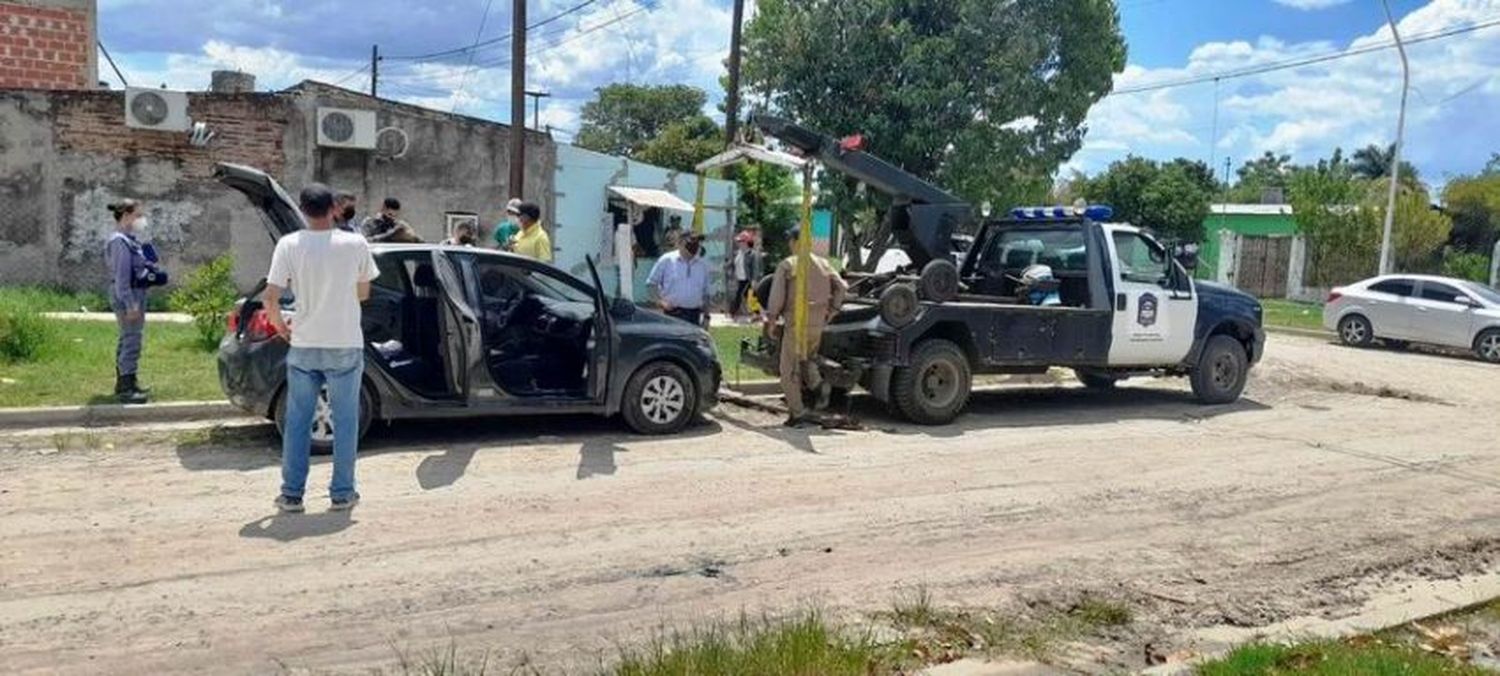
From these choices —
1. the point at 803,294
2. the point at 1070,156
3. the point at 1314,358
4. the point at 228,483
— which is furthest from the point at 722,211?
the point at 228,483

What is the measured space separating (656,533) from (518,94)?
45.8ft

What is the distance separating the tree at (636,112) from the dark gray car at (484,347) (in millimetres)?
54888

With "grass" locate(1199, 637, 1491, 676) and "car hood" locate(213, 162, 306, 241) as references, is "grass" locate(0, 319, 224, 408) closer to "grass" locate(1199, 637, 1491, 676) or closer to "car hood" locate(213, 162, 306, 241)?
"car hood" locate(213, 162, 306, 241)

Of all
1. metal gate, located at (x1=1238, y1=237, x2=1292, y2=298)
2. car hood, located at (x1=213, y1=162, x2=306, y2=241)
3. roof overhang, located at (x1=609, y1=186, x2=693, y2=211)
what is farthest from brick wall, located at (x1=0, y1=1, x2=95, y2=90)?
metal gate, located at (x1=1238, y1=237, x2=1292, y2=298)

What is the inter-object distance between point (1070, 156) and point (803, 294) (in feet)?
65.9

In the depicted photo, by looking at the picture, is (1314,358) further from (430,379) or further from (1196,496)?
(430,379)

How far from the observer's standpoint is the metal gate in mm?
36656

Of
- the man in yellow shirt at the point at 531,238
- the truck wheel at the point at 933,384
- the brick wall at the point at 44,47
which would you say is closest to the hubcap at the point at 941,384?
the truck wheel at the point at 933,384

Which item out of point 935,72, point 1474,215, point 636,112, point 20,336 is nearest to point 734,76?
point 935,72

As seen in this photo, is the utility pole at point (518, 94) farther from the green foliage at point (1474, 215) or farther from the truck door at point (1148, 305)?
the green foliage at point (1474, 215)

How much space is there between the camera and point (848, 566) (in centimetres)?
616

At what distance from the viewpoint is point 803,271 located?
406 inches

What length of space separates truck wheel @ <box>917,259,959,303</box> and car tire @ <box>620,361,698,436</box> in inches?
95.9

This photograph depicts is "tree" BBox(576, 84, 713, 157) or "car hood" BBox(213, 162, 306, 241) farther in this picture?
"tree" BBox(576, 84, 713, 157)
